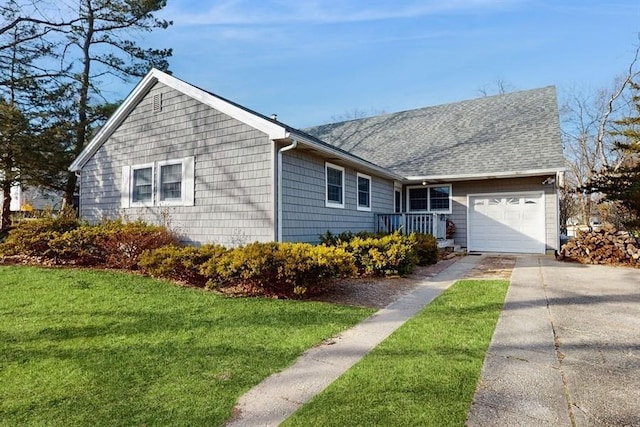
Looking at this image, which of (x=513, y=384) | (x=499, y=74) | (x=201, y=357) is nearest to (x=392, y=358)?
(x=513, y=384)

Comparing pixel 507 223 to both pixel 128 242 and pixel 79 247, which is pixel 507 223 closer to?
pixel 128 242

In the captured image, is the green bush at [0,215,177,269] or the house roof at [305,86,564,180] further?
the house roof at [305,86,564,180]

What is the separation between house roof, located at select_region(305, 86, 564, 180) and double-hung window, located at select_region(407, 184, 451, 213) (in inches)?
39.0

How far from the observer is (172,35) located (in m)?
19.0

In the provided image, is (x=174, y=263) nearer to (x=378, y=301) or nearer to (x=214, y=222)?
(x=214, y=222)

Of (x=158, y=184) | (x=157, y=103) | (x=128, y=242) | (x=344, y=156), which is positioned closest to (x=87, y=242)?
(x=128, y=242)

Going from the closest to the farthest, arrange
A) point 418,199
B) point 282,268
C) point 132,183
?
point 282,268, point 132,183, point 418,199

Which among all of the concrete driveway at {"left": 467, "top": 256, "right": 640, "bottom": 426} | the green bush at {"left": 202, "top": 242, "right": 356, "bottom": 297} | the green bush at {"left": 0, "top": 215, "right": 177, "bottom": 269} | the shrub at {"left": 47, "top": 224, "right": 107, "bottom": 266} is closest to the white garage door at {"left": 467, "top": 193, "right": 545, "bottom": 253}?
the concrete driveway at {"left": 467, "top": 256, "right": 640, "bottom": 426}

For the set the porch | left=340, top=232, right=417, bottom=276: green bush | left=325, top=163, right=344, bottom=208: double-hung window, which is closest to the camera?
left=340, top=232, right=417, bottom=276: green bush

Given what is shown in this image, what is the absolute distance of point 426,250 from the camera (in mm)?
9570

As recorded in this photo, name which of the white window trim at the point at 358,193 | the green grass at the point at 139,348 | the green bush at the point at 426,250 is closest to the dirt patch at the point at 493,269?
the green bush at the point at 426,250

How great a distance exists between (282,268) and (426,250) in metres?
5.11

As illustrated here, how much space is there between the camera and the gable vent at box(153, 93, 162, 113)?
9883 millimetres

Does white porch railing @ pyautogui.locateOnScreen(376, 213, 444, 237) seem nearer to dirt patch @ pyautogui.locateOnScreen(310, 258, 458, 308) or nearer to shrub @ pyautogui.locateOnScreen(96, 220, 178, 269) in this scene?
dirt patch @ pyautogui.locateOnScreen(310, 258, 458, 308)
